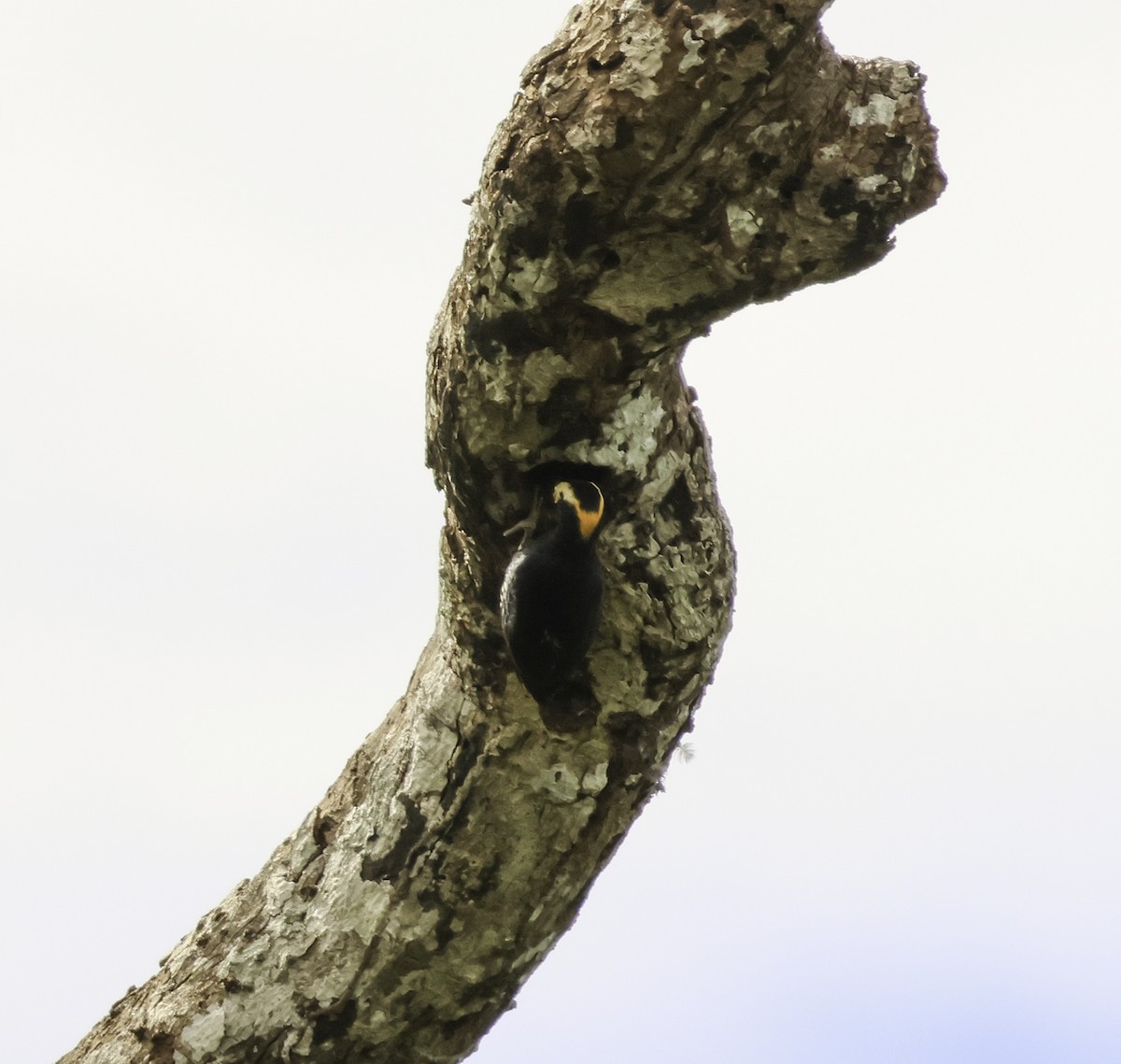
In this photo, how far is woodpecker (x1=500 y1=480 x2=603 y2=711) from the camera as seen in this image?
4.07 meters

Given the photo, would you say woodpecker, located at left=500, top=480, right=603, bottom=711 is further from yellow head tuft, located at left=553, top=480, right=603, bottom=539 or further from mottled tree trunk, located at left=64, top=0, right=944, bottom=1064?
mottled tree trunk, located at left=64, top=0, right=944, bottom=1064

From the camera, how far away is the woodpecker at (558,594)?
4.07 metres

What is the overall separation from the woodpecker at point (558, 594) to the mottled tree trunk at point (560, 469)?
12 centimetres

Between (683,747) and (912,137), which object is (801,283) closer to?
(912,137)

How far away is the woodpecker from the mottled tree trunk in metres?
0.12

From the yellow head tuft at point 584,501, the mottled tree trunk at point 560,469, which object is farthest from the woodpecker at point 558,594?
the mottled tree trunk at point 560,469

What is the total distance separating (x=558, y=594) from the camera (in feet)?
13.5

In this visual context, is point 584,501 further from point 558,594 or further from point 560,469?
point 558,594

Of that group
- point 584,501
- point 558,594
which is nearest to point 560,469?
point 584,501

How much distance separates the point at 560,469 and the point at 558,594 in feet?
1.30

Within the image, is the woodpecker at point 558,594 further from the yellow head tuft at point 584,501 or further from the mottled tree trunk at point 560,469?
the mottled tree trunk at point 560,469

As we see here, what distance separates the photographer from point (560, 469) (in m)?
4.25

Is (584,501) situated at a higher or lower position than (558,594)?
higher

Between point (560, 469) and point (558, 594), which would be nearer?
point (558, 594)
